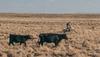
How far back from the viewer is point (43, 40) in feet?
113

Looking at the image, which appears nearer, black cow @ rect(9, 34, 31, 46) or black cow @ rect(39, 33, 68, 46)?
black cow @ rect(9, 34, 31, 46)

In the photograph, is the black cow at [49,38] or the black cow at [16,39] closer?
the black cow at [16,39]

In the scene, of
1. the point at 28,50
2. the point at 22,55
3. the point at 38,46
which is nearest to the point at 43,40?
the point at 38,46

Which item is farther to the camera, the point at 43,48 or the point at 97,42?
the point at 97,42

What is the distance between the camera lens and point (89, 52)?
30.7 metres

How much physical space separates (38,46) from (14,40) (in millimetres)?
1977

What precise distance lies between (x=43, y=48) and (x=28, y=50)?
1.25m

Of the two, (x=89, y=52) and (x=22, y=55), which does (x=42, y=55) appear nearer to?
(x=22, y=55)

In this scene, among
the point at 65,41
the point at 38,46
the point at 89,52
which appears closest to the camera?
the point at 89,52

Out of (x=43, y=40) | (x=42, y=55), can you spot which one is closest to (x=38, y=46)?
(x=43, y=40)

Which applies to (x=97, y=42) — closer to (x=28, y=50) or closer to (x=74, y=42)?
(x=74, y=42)

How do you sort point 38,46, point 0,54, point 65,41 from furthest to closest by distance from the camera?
point 65,41, point 38,46, point 0,54

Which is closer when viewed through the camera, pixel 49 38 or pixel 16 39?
pixel 16 39

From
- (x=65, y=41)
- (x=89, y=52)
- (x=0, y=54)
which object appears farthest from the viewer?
(x=65, y=41)
